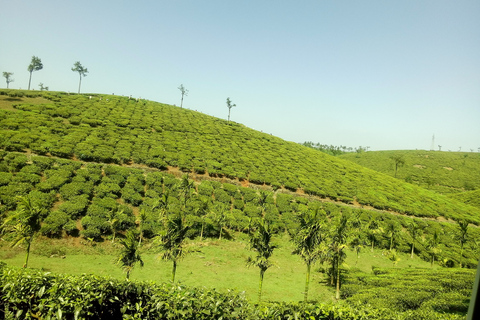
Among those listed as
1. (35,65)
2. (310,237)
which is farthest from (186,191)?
(35,65)

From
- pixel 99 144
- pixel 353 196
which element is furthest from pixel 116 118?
pixel 353 196

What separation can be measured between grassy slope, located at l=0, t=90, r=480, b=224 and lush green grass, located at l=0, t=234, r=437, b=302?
1950 centimetres

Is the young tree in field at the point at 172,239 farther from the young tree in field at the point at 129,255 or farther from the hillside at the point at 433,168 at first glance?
the hillside at the point at 433,168

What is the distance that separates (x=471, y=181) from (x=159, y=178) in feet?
398

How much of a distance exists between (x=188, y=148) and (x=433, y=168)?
114942 millimetres

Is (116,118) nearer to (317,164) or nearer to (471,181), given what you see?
(317,164)

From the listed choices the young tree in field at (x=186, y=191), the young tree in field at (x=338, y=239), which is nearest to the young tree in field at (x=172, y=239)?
the young tree in field at (x=186, y=191)

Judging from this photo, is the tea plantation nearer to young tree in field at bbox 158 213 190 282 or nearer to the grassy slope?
young tree in field at bbox 158 213 190 282

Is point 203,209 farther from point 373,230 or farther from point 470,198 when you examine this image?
point 470,198

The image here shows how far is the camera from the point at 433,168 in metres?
112

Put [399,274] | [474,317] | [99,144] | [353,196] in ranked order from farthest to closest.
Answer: [353,196], [99,144], [399,274], [474,317]

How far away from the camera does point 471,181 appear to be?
9844 cm

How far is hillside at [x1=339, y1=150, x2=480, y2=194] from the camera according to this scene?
9556 centimetres

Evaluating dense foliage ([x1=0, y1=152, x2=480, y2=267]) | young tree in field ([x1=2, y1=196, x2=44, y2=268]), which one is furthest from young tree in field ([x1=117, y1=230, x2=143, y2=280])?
young tree in field ([x1=2, y1=196, x2=44, y2=268])
